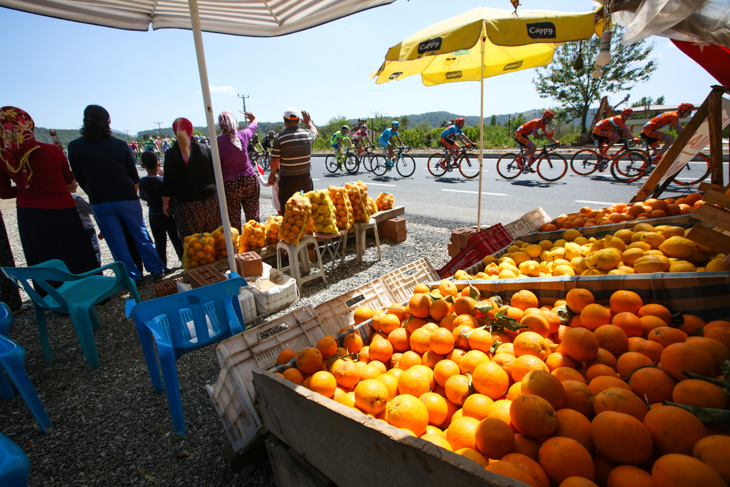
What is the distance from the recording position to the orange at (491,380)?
4.70 ft

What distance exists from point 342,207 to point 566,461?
4.14m

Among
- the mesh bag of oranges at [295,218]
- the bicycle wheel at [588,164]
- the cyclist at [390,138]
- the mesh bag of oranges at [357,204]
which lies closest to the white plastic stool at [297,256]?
the mesh bag of oranges at [295,218]

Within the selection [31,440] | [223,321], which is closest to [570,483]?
[223,321]

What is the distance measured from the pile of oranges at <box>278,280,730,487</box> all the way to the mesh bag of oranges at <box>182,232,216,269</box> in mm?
2793

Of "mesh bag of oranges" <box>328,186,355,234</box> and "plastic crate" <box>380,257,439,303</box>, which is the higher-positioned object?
"mesh bag of oranges" <box>328,186,355,234</box>

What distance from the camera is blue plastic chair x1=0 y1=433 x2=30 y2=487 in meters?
1.17

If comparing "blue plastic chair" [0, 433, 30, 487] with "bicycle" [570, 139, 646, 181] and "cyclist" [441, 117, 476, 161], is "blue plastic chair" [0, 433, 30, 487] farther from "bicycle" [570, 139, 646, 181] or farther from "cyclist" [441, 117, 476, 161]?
"cyclist" [441, 117, 476, 161]

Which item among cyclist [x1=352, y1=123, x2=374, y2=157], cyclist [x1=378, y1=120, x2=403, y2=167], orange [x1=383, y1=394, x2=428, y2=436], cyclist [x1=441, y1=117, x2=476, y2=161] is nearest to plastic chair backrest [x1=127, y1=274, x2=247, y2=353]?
orange [x1=383, y1=394, x2=428, y2=436]

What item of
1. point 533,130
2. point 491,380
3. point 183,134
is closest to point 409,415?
point 491,380

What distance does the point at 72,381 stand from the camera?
9.71 ft

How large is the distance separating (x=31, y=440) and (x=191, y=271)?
5.79ft

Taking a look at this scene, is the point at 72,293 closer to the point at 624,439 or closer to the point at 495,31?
the point at 624,439

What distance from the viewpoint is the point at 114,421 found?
8.24 feet

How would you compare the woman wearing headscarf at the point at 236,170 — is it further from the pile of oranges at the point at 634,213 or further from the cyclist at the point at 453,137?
the cyclist at the point at 453,137
